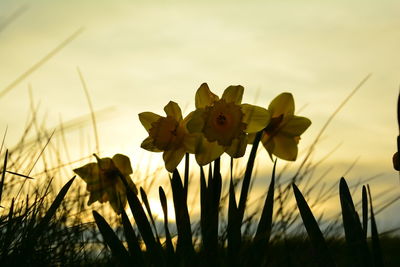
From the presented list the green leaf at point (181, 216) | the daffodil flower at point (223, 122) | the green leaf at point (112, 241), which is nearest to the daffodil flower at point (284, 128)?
the daffodil flower at point (223, 122)

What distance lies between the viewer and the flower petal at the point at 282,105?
191 cm

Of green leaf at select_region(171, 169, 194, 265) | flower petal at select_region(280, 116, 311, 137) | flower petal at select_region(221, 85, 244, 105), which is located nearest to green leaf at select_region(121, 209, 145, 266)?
green leaf at select_region(171, 169, 194, 265)

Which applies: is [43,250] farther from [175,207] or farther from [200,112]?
[200,112]

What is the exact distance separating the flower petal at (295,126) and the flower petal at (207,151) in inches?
11.3

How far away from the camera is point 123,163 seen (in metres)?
2.07

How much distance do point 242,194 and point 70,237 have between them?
2.07ft

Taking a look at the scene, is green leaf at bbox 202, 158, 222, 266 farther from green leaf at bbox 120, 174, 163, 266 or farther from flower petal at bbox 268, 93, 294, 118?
flower petal at bbox 268, 93, 294, 118

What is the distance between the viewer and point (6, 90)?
5.13 feet

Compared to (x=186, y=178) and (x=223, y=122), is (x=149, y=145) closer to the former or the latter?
(x=186, y=178)

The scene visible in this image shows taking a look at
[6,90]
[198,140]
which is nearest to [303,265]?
[198,140]

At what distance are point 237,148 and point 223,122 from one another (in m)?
0.10

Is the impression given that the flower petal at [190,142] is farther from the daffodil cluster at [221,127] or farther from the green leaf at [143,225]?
the green leaf at [143,225]

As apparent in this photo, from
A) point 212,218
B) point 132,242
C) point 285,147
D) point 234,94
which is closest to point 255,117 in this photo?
point 234,94

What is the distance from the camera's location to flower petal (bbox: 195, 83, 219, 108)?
1817 millimetres
